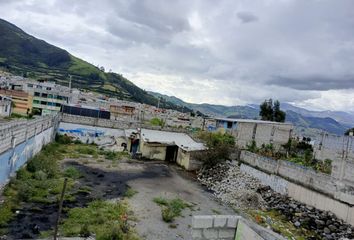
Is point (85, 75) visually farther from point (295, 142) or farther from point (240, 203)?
point (240, 203)

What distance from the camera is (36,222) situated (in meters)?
12.0

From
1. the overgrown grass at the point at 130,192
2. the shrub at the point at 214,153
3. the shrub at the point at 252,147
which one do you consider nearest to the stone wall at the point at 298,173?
the shrub at the point at 214,153

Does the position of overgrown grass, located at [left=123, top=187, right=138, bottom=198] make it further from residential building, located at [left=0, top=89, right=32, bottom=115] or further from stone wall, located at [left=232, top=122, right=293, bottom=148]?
residential building, located at [left=0, top=89, right=32, bottom=115]

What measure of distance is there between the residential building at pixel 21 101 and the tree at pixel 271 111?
40690mm

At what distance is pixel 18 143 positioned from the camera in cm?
1642

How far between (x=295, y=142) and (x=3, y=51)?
157 metres

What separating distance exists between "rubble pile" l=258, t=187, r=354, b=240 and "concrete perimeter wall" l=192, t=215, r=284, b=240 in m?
10.2

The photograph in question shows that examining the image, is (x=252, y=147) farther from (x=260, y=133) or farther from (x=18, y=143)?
(x=18, y=143)

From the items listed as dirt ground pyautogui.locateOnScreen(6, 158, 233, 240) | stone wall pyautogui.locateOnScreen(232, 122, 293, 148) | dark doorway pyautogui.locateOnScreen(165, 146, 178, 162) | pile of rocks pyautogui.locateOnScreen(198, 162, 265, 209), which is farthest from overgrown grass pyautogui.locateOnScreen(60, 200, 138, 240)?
stone wall pyautogui.locateOnScreen(232, 122, 293, 148)

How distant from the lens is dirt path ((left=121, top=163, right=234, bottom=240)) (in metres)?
13.3

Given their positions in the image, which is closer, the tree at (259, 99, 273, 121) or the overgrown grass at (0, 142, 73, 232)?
the overgrown grass at (0, 142, 73, 232)

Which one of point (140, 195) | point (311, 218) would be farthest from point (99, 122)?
point (311, 218)

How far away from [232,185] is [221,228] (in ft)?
52.8

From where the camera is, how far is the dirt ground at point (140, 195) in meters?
12.5
